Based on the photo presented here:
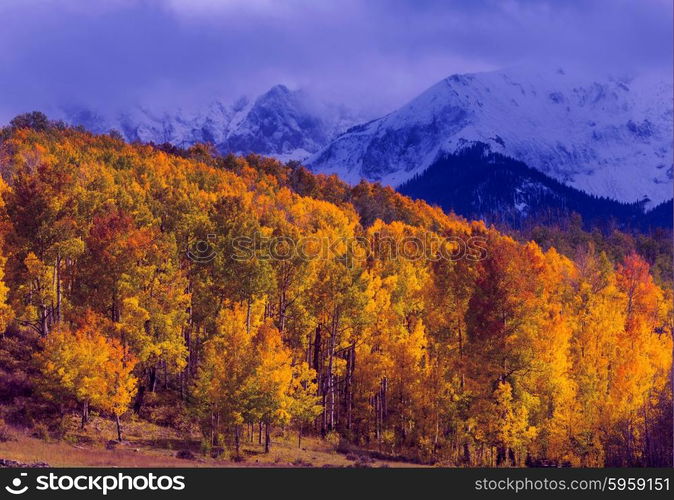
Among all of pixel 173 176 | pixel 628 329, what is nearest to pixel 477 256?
pixel 628 329

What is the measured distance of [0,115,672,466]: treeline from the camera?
140 ft

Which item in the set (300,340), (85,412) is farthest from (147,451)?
(300,340)

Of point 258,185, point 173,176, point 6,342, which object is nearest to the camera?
point 6,342

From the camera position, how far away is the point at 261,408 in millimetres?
43031

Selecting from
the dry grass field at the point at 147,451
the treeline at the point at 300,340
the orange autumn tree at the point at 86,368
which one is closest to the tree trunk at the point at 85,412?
the orange autumn tree at the point at 86,368

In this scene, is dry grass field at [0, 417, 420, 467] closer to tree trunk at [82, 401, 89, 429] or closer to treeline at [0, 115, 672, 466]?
tree trunk at [82, 401, 89, 429]

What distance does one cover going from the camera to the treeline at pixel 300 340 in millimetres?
42781

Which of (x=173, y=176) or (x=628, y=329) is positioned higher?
(x=173, y=176)

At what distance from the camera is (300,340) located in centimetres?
5269

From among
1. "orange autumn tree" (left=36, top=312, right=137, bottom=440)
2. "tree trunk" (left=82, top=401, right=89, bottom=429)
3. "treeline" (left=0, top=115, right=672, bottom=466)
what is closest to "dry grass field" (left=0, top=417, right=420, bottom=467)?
"tree trunk" (left=82, top=401, right=89, bottom=429)

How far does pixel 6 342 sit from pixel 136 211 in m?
12.0

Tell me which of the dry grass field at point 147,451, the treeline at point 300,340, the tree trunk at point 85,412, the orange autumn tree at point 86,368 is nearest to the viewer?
the dry grass field at point 147,451

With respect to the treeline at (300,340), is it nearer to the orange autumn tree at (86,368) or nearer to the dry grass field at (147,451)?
the orange autumn tree at (86,368)

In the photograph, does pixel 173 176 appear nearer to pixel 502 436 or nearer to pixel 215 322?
pixel 215 322
